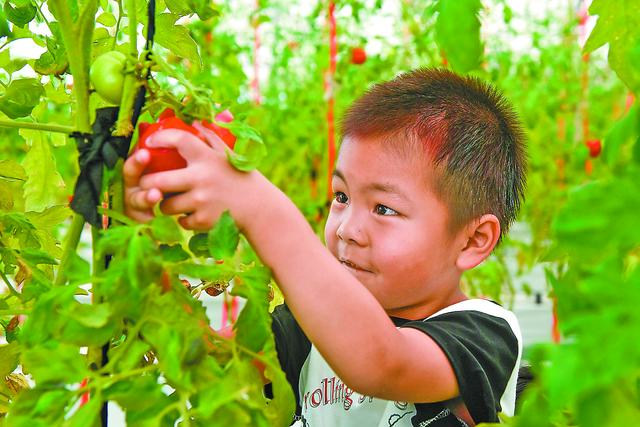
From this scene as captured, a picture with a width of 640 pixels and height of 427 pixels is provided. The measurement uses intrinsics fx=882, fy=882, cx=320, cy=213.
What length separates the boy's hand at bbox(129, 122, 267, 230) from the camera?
67cm

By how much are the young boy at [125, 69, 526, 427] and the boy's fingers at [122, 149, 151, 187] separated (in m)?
0.07

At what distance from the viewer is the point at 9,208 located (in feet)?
3.45

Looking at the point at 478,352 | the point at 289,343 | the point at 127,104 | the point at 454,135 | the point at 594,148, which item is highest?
the point at 127,104

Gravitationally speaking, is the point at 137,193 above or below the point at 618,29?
below

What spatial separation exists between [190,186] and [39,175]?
1.50ft

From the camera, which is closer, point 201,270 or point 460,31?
point 201,270

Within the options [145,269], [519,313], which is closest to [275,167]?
[519,313]

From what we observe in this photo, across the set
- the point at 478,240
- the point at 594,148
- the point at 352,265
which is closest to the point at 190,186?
the point at 352,265

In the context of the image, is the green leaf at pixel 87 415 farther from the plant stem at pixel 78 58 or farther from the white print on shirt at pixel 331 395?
the white print on shirt at pixel 331 395

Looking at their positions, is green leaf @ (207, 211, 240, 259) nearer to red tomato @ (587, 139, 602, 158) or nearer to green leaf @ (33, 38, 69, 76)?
green leaf @ (33, 38, 69, 76)

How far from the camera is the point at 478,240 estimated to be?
1.23 m

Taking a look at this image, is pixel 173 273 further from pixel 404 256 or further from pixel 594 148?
pixel 594 148

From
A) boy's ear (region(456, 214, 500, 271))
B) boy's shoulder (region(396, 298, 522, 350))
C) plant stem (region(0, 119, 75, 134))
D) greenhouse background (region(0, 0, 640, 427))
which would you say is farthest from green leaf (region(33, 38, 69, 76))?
boy's ear (region(456, 214, 500, 271))

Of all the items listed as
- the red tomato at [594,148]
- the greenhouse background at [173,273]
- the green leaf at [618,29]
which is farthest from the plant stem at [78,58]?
the red tomato at [594,148]
